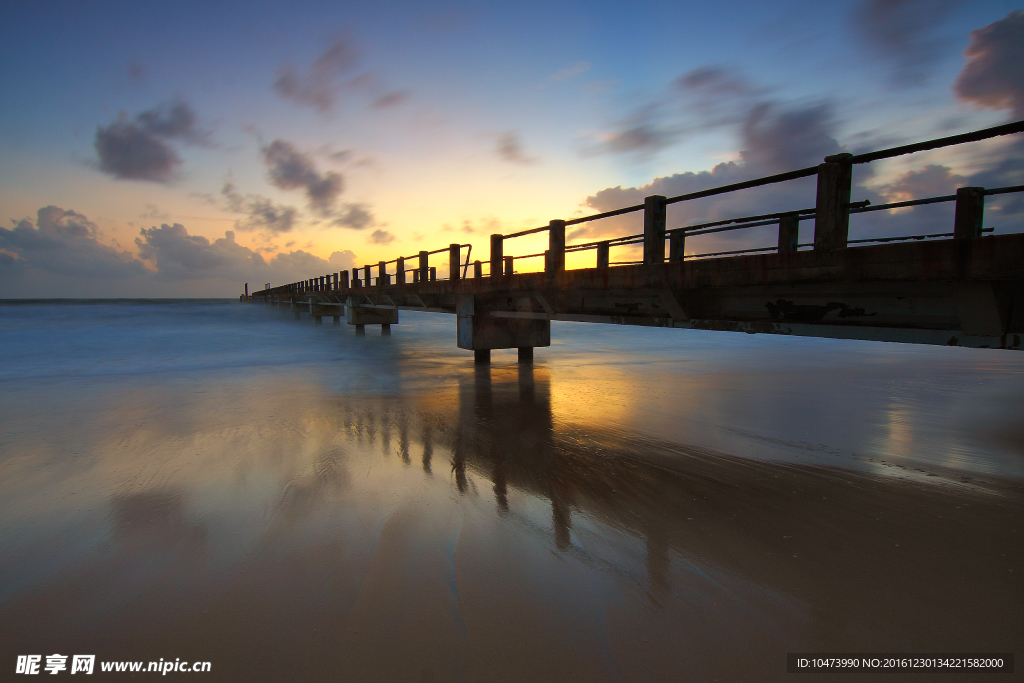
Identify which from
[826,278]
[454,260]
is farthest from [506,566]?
[454,260]

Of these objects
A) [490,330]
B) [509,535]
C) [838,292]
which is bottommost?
[509,535]

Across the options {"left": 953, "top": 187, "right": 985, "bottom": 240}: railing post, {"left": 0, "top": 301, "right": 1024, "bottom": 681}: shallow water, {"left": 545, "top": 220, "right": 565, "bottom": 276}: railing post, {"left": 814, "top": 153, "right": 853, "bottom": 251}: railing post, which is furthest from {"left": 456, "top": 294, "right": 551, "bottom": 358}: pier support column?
{"left": 953, "top": 187, "right": 985, "bottom": 240}: railing post

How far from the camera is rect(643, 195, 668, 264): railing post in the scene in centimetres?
736

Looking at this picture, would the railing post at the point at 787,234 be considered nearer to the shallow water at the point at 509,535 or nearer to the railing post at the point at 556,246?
the shallow water at the point at 509,535

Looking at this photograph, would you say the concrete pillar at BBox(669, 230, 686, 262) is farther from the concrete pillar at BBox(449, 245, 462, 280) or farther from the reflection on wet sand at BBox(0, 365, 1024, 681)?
the concrete pillar at BBox(449, 245, 462, 280)

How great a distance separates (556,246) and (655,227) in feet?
8.63

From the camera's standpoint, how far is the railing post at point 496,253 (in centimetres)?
1245

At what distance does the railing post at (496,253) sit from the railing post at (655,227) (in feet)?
18.3

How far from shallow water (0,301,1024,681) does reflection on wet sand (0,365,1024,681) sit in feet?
0.07

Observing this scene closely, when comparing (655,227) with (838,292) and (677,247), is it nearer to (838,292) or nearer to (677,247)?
(677,247)

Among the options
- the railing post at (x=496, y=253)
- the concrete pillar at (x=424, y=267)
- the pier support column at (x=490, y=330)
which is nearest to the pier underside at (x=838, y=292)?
the railing post at (x=496, y=253)

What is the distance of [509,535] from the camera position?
4266 mm

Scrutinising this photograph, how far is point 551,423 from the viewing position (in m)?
8.48

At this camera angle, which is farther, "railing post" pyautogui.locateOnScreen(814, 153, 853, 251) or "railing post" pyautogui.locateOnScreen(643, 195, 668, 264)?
"railing post" pyautogui.locateOnScreen(643, 195, 668, 264)
